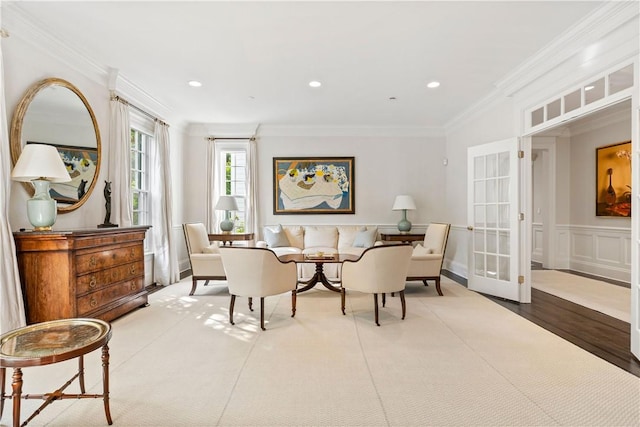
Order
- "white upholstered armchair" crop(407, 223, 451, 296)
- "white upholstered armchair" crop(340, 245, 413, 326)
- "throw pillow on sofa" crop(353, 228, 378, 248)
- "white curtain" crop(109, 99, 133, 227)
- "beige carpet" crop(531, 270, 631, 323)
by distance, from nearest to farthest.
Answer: "white upholstered armchair" crop(340, 245, 413, 326) < "beige carpet" crop(531, 270, 631, 323) < "white curtain" crop(109, 99, 133, 227) < "white upholstered armchair" crop(407, 223, 451, 296) < "throw pillow on sofa" crop(353, 228, 378, 248)

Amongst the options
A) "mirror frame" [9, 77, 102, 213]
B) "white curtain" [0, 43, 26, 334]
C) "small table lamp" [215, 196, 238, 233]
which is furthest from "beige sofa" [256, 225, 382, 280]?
"white curtain" [0, 43, 26, 334]

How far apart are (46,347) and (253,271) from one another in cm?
182

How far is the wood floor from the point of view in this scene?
2.61 m

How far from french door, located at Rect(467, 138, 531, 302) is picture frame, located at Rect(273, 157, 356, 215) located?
2.38 m

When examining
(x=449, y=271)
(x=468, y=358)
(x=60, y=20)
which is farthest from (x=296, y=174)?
(x=468, y=358)

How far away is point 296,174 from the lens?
656 centimetres

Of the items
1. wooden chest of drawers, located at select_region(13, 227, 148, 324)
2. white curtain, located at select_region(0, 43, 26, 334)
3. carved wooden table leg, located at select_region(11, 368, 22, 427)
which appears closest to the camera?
carved wooden table leg, located at select_region(11, 368, 22, 427)

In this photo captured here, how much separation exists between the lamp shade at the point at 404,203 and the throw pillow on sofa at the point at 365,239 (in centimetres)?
63

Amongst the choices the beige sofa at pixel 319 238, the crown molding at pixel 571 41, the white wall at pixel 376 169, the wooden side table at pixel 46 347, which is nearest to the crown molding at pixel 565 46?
the crown molding at pixel 571 41

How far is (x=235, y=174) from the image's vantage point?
6.71 metres

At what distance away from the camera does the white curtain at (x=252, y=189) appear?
21.0 ft

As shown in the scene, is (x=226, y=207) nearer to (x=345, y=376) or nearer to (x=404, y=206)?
(x=404, y=206)

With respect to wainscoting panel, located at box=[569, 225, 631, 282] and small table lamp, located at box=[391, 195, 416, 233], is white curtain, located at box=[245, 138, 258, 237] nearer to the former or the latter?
small table lamp, located at box=[391, 195, 416, 233]

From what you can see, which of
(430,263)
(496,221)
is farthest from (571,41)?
(430,263)
